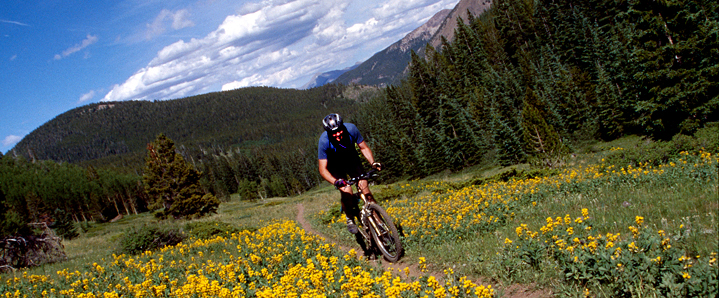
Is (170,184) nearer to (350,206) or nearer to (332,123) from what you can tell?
(350,206)

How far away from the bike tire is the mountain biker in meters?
0.31

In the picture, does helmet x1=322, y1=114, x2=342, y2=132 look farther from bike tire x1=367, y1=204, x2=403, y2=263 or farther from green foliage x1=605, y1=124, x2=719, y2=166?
green foliage x1=605, y1=124, x2=719, y2=166

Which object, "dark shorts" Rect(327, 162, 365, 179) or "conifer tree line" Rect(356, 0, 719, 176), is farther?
"conifer tree line" Rect(356, 0, 719, 176)

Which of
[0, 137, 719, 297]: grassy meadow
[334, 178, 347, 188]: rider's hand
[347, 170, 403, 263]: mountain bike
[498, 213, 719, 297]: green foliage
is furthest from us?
[347, 170, 403, 263]: mountain bike

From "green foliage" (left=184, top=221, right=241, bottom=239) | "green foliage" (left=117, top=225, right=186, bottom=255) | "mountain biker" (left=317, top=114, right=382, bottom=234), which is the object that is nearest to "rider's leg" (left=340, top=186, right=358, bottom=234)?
"mountain biker" (left=317, top=114, right=382, bottom=234)

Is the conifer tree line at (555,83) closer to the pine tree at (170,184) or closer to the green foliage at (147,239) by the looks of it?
the green foliage at (147,239)

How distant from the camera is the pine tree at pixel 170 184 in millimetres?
40969

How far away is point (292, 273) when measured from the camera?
621 cm

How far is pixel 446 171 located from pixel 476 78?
3518 centimetres

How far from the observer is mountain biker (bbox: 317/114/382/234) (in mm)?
7047

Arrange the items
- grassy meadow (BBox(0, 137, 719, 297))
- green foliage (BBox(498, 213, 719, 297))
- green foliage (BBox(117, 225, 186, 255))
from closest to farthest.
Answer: green foliage (BBox(498, 213, 719, 297)) → grassy meadow (BBox(0, 137, 719, 297)) → green foliage (BBox(117, 225, 186, 255))

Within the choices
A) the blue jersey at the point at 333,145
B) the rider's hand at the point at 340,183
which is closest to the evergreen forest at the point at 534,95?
the blue jersey at the point at 333,145

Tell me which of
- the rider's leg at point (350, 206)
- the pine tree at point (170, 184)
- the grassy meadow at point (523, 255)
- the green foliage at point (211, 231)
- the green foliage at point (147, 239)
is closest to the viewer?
the grassy meadow at point (523, 255)

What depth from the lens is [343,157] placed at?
25.2 ft
